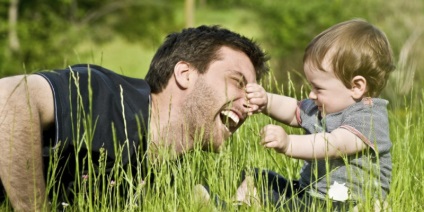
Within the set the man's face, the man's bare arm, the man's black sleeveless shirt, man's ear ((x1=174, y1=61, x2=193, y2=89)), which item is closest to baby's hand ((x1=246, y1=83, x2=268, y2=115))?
the man's face

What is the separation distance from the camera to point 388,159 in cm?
353

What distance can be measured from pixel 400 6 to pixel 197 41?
16.0 m

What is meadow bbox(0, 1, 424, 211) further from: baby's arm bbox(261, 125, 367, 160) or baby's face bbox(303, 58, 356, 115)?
baby's face bbox(303, 58, 356, 115)

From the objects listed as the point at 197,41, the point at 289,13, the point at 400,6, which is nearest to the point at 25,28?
the point at 289,13

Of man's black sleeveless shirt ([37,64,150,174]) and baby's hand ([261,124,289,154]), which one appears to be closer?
baby's hand ([261,124,289,154])

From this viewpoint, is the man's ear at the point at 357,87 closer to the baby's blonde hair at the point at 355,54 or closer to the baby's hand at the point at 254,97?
the baby's blonde hair at the point at 355,54

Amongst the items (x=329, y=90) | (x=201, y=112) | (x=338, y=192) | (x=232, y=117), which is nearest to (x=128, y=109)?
(x=201, y=112)

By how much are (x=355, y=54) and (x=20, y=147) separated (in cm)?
143

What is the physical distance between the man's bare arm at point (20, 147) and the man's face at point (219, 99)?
695 millimetres

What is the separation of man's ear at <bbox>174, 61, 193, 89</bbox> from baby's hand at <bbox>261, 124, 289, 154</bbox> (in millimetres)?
699

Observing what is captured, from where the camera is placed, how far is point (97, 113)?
3.50m

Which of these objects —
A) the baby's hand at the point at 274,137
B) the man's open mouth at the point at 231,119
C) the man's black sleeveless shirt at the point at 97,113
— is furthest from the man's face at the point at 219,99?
the baby's hand at the point at 274,137

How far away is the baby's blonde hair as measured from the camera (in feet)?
11.5

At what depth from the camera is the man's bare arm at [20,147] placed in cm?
322
